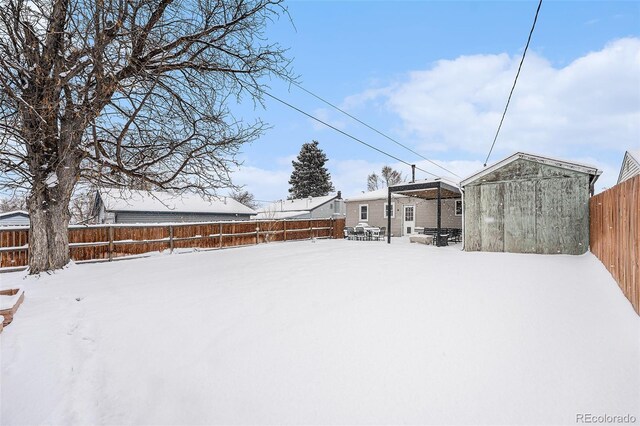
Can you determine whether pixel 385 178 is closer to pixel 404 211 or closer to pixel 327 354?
pixel 404 211

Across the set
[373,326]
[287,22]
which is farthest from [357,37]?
[373,326]

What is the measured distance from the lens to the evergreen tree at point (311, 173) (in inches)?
1619

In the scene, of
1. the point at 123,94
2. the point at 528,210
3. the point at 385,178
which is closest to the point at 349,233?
the point at 528,210

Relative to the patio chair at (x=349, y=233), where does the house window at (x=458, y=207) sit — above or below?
above

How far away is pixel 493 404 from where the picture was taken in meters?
2.24

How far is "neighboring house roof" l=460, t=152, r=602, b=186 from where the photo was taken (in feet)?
30.0

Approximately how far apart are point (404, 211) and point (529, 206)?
10511 millimetres

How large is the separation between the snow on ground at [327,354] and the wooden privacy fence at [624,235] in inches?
12.2

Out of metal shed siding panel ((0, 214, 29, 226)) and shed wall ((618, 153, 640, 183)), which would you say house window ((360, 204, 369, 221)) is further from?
metal shed siding panel ((0, 214, 29, 226))

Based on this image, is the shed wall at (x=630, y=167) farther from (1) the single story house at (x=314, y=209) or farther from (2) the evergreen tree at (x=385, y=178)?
(2) the evergreen tree at (x=385, y=178)

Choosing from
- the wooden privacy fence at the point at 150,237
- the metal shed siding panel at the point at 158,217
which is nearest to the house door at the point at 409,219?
the wooden privacy fence at the point at 150,237

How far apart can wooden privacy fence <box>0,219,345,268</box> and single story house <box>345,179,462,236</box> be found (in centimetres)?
633

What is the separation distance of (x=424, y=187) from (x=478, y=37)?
613 cm

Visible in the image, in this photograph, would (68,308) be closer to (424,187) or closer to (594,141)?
(424,187)
